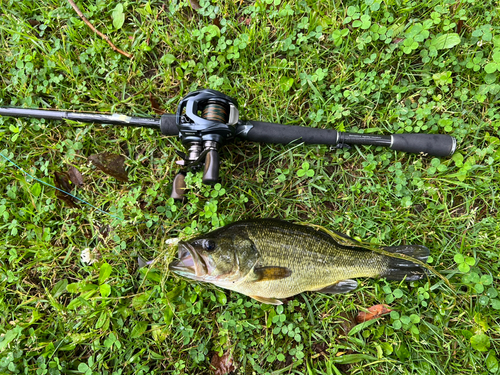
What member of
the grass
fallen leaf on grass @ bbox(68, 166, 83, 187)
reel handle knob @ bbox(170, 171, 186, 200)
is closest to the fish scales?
the grass

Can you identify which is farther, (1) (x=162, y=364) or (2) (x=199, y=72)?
(2) (x=199, y=72)

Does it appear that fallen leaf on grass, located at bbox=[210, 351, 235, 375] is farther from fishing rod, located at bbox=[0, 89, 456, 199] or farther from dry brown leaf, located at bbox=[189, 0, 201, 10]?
dry brown leaf, located at bbox=[189, 0, 201, 10]

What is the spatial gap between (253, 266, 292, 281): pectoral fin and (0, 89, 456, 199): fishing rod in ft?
2.89

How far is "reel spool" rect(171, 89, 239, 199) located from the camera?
8.46 feet

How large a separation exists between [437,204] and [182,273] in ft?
8.46

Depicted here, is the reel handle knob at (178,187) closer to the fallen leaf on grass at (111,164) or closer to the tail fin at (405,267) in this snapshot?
the fallen leaf on grass at (111,164)

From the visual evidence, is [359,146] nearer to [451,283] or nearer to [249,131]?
[249,131]

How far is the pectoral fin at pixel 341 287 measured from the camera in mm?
2859

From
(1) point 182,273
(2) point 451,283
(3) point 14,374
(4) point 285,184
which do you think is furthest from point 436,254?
(3) point 14,374

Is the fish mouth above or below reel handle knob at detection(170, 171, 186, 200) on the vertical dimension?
below

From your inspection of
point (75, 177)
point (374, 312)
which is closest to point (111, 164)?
point (75, 177)

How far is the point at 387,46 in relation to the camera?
322 centimetres

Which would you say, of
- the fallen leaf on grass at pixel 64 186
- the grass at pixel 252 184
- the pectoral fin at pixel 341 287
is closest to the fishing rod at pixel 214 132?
the grass at pixel 252 184

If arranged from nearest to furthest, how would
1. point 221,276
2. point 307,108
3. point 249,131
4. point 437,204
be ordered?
point 221,276, point 249,131, point 437,204, point 307,108
